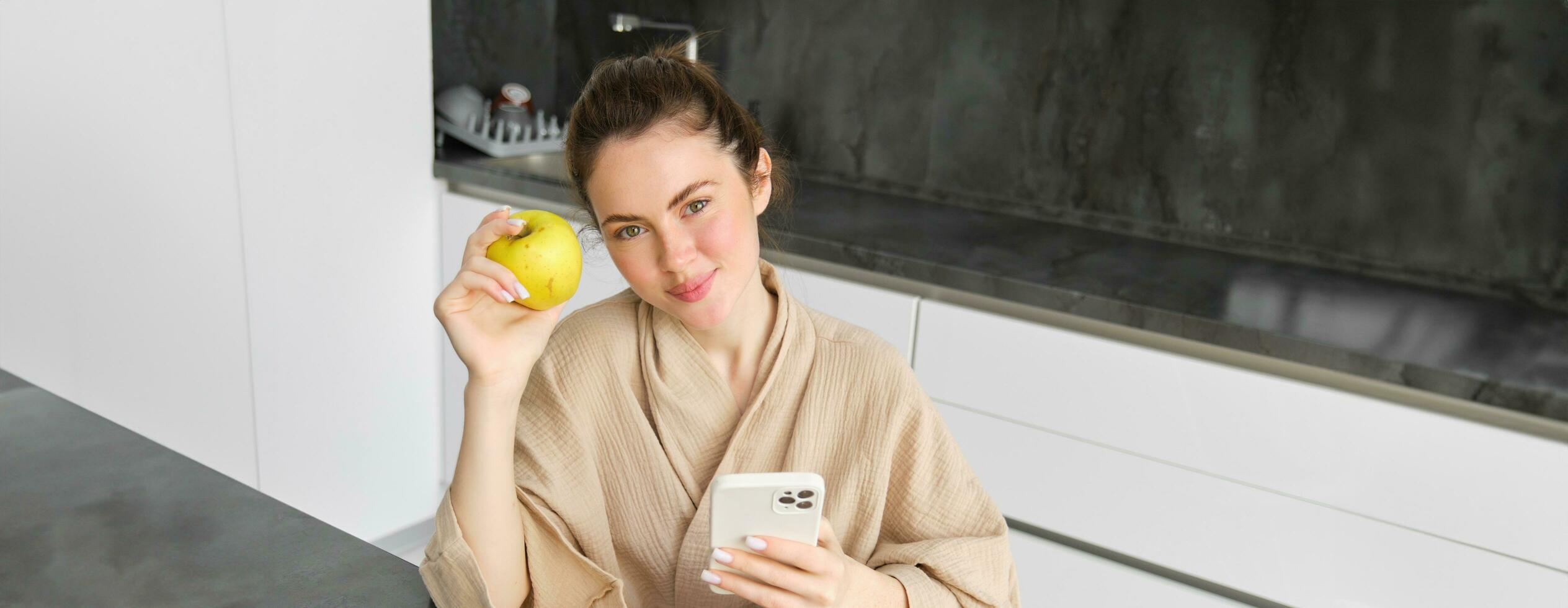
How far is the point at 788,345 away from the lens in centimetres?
116

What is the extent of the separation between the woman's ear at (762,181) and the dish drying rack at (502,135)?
1248 millimetres

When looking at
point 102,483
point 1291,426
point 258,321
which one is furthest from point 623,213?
point 258,321

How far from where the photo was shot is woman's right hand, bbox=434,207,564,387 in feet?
2.89

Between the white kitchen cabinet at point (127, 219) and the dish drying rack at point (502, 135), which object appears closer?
the white kitchen cabinet at point (127, 219)

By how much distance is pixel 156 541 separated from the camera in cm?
74

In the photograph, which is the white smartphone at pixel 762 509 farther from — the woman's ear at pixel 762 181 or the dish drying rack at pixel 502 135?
the dish drying rack at pixel 502 135

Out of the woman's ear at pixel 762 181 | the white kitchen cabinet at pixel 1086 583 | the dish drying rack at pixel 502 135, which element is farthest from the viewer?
the dish drying rack at pixel 502 135

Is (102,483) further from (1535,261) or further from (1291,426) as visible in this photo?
(1535,261)

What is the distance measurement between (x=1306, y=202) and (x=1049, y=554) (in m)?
Answer: 0.78

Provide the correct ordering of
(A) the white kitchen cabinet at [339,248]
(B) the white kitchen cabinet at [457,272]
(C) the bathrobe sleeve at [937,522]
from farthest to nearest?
(B) the white kitchen cabinet at [457,272] → (A) the white kitchen cabinet at [339,248] → (C) the bathrobe sleeve at [937,522]

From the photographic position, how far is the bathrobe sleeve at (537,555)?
2.85 feet

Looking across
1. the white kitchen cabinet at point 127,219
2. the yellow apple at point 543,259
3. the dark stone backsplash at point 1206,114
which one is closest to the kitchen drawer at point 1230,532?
the dark stone backsplash at point 1206,114

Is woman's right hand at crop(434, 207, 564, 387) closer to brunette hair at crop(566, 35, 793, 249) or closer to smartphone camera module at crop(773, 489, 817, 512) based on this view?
brunette hair at crop(566, 35, 793, 249)

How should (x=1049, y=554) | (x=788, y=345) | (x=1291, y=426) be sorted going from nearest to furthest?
(x=788, y=345), (x=1291, y=426), (x=1049, y=554)
